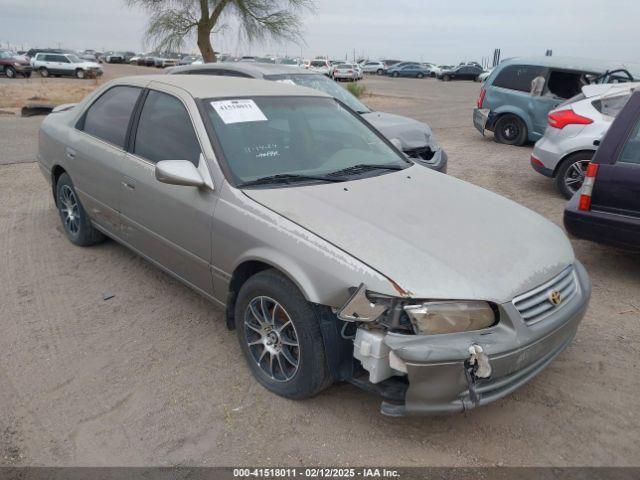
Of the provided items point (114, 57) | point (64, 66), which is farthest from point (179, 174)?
point (114, 57)

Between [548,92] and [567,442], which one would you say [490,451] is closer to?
[567,442]

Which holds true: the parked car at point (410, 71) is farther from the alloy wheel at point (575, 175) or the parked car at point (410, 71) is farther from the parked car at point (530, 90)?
the alloy wheel at point (575, 175)

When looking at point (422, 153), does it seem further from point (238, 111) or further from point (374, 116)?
point (238, 111)

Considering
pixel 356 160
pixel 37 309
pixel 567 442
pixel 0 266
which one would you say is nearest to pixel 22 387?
pixel 37 309

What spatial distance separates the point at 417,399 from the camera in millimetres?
2459

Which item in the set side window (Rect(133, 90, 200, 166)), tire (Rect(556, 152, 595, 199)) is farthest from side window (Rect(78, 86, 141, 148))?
tire (Rect(556, 152, 595, 199))

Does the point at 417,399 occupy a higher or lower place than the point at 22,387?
higher

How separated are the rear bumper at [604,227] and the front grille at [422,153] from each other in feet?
8.38

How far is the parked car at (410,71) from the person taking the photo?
2026 inches

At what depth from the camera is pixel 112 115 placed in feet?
14.5

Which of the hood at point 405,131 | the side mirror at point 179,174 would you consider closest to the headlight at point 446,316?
the side mirror at point 179,174

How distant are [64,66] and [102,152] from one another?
35658 millimetres

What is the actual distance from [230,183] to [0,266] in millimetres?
2766

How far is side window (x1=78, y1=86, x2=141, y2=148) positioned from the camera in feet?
13.8
